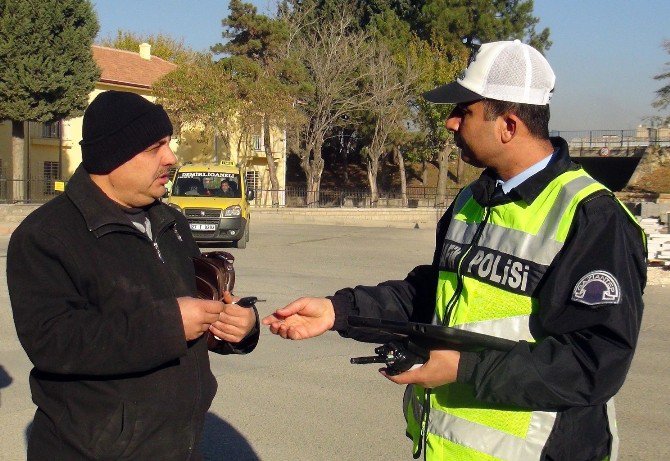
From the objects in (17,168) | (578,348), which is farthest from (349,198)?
(578,348)

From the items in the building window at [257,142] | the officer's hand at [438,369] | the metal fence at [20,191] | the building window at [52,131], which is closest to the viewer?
A: the officer's hand at [438,369]

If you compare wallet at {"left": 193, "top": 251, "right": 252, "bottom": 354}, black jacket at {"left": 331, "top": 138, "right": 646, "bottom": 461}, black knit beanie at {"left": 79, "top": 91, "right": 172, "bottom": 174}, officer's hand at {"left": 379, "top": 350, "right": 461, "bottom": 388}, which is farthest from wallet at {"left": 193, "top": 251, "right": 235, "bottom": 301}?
black jacket at {"left": 331, "top": 138, "right": 646, "bottom": 461}

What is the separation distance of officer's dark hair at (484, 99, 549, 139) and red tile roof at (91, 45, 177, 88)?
39717 millimetres

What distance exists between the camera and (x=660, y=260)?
16547 mm

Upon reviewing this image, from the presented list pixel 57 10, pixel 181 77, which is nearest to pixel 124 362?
pixel 57 10

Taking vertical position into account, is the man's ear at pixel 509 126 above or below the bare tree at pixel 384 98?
below

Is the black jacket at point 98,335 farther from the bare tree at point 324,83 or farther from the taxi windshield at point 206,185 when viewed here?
the bare tree at point 324,83

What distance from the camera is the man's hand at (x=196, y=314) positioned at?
2.53 m

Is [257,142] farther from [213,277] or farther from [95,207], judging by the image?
[95,207]

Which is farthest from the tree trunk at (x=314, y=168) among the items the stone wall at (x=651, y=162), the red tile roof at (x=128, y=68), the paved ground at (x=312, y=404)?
the paved ground at (x=312, y=404)

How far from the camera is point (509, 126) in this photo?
8.11 feet

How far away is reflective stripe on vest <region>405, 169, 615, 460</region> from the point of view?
228cm

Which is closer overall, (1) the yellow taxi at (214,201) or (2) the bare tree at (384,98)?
(1) the yellow taxi at (214,201)

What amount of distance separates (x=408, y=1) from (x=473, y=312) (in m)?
55.0
